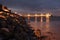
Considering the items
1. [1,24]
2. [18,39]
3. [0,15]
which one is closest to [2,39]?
[18,39]

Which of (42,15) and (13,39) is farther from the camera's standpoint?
(42,15)

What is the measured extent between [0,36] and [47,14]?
11288 centimetres

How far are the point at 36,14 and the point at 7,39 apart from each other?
11024 centimetres

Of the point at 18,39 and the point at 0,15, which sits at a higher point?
the point at 0,15

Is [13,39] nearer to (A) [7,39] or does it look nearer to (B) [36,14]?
(A) [7,39]

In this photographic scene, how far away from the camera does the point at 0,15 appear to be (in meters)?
10.9

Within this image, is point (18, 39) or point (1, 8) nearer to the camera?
point (18, 39)

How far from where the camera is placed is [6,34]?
7594 mm

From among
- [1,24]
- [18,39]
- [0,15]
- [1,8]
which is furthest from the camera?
[1,8]

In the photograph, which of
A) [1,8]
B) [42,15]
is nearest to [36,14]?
[42,15]

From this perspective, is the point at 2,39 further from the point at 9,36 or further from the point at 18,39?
the point at 18,39

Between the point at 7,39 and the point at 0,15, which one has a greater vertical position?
the point at 0,15

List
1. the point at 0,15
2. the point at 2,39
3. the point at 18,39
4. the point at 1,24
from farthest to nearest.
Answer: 1. the point at 0,15
2. the point at 1,24
3. the point at 18,39
4. the point at 2,39

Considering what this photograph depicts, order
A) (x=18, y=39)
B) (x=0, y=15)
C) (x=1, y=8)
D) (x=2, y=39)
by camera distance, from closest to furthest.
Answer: (x=2, y=39) < (x=18, y=39) < (x=0, y=15) < (x=1, y=8)
